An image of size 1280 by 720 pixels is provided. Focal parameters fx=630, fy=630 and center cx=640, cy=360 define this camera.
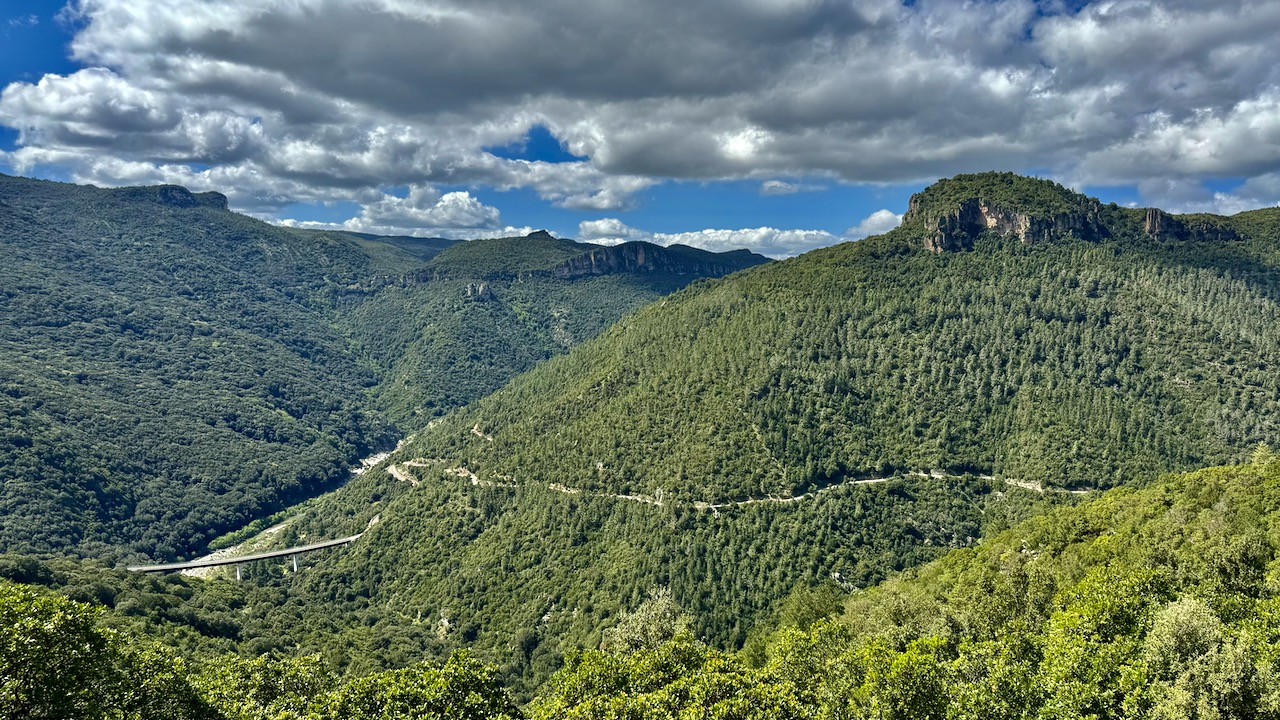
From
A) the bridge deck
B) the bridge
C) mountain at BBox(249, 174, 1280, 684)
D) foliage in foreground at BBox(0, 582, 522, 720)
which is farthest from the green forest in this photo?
the bridge deck

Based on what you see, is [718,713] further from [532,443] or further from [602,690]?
[532,443]

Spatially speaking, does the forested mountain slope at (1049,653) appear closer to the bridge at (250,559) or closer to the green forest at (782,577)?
the green forest at (782,577)

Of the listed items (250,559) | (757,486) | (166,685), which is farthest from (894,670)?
(250,559)

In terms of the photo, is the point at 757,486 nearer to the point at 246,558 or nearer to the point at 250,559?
the point at 250,559

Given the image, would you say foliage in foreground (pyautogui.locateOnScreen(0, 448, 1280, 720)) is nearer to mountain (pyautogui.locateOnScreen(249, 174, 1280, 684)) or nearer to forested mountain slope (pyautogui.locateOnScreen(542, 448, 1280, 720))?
forested mountain slope (pyautogui.locateOnScreen(542, 448, 1280, 720))

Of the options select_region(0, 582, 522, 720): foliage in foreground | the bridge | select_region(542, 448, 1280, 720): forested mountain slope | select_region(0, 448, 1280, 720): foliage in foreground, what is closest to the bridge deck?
the bridge

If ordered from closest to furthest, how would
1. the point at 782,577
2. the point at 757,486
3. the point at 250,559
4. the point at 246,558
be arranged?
the point at 782,577
the point at 757,486
the point at 250,559
the point at 246,558

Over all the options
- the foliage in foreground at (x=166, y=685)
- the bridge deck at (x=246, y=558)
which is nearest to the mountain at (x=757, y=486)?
the bridge deck at (x=246, y=558)

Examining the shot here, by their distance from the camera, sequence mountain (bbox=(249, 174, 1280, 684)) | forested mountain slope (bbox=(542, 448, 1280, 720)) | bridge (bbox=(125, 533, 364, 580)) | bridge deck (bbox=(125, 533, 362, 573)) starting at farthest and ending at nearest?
bridge deck (bbox=(125, 533, 362, 573)) < bridge (bbox=(125, 533, 364, 580)) < mountain (bbox=(249, 174, 1280, 684)) < forested mountain slope (bbox=(542, 448, 1280, 720))

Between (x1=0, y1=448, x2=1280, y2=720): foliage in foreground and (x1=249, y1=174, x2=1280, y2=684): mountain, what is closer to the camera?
(x1=0, y1=448, x2=1280, y2=720): foliage in foreground

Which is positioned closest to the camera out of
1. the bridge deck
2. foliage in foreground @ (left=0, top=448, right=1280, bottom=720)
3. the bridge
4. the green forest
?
foliage in foreground @ (left=0, top=448, right=1280, bottom=720)

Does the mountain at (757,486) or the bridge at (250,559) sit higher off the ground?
the mountain at (757,486)

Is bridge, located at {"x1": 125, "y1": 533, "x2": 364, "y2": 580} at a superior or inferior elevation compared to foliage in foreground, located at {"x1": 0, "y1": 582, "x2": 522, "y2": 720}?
inferior

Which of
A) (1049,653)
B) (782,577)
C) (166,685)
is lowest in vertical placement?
(782,577)
